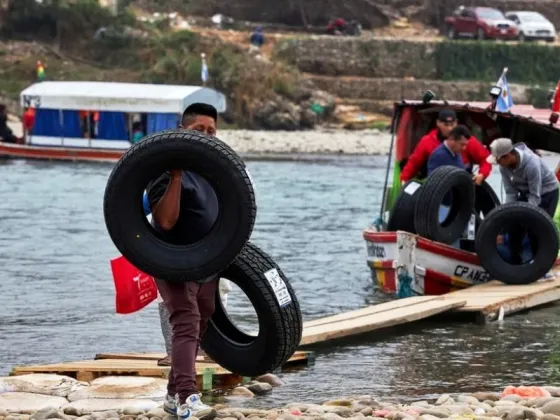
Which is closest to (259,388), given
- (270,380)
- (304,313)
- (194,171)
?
(270,380)

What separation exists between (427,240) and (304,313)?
1.47 m

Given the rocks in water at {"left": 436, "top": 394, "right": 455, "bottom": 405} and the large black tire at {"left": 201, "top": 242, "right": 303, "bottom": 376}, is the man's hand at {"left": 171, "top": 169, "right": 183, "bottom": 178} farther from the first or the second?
the rocks in water at {"left": 436, "top": 394, "right": 455, "bottom": 405}

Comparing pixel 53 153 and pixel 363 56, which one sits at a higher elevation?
pixel 363 56

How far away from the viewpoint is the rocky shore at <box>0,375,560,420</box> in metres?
8.23

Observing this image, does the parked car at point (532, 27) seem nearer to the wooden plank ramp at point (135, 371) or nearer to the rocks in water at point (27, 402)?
the wooden plank ramp at point (135, 371)

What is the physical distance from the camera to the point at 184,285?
793 cm

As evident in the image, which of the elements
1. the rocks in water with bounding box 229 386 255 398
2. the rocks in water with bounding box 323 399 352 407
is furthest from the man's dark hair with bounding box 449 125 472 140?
the rocks in water with bounding box 323 399 352 407

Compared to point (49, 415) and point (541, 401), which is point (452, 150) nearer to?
point (541, 401)

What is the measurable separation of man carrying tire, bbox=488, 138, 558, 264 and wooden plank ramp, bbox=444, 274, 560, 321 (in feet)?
1.35

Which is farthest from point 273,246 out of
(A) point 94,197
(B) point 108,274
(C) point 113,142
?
(C) point 113,142

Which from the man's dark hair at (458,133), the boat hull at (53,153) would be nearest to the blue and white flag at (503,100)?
the man's dark hair at (458,133)

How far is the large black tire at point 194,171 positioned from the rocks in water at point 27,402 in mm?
1378

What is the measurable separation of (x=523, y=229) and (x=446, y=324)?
187 centimetres

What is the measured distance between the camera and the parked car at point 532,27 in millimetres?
66750
